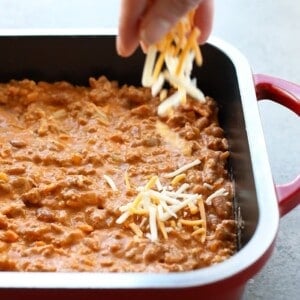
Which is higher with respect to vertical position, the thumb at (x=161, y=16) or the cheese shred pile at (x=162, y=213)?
the thumb at (x=161, y=16)

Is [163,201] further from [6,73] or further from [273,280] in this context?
[6,73]

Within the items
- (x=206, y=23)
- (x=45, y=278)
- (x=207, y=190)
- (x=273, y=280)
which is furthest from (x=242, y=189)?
(x=45, y=278)

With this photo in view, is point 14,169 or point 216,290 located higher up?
point 216,290

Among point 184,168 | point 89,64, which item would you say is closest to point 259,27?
point 89,64

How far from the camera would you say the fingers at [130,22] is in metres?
0.98

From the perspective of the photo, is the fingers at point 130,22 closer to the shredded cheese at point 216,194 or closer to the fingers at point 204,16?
the fingers at point 204,16

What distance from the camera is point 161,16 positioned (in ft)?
3.08

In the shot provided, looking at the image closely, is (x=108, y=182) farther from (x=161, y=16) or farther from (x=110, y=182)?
(x=161, y=16)

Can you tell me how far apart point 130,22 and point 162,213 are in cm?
38

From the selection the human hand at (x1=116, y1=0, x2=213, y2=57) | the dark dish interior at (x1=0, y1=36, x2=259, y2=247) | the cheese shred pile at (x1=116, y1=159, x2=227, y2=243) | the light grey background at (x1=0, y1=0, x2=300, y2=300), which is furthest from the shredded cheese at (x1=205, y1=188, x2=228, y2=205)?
the human hand at (x1=116, y1=0, x2=213, y2=57)

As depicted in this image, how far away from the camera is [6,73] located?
159cm

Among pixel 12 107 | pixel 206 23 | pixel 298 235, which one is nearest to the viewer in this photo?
pixel 206 23

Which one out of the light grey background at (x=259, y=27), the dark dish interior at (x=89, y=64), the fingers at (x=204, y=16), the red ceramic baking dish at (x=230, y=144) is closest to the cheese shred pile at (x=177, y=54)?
the fingers at (x=204, y=16)

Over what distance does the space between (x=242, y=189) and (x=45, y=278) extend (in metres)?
0.43
